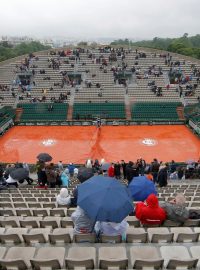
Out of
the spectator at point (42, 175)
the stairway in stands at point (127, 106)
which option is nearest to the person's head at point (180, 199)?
the spectator at point (42, 175)

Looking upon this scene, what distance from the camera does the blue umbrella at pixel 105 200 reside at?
652 cm

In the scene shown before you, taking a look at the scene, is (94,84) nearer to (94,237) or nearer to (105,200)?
(105,200)

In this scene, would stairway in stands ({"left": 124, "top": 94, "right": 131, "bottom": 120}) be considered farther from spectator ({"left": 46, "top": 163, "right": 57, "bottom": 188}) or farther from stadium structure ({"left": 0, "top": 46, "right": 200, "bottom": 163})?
spectator ({"left": 46, "top": 163, "right": 57, "bottom": 188})

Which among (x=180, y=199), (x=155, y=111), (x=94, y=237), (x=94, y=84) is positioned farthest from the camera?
(x=94, y=84)

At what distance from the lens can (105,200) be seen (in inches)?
264

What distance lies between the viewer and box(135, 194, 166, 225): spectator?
7270mm

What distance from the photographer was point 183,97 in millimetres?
44656

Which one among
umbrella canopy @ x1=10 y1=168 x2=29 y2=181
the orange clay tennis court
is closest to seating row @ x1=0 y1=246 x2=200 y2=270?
umbrella canopy @ x1=10 y1=168 x2=29 y2=181

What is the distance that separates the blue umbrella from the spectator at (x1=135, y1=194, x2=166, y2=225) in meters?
0.52

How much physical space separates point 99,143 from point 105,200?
25.9 metres

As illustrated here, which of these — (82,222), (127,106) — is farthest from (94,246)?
(127,106)

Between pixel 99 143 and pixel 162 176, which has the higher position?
pixel 162 176

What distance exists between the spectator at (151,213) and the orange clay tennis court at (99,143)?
1994 cm

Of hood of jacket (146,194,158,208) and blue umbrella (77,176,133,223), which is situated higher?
blue umbrella (77,176,133,223)
